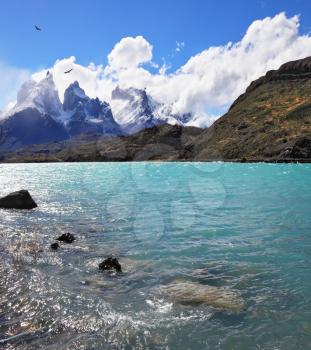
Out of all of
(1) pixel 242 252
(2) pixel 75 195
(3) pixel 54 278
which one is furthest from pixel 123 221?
(2) pixel 75 195

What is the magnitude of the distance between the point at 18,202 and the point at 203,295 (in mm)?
33106

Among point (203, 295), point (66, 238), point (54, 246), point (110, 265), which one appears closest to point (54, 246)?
point (54, 246)

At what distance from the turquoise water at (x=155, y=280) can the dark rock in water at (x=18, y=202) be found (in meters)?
6.38

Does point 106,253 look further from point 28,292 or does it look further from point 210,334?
point 210,334

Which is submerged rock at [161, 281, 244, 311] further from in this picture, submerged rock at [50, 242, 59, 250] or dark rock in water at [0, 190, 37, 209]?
dark rock in water at [0, 190, 37, 209]

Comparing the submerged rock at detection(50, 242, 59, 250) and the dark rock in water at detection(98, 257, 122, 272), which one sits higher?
the dark rock in water at detection(98, 257, 122, 272)

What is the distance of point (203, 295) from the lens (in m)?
17.4

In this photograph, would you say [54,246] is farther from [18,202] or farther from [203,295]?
[18,202]

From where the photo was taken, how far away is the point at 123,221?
36.7m

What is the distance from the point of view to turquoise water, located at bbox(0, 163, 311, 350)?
45.6 feet

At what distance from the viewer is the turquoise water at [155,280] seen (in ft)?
45.6

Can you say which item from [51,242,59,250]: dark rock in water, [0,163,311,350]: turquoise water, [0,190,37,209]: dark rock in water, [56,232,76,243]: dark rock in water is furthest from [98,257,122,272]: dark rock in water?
[0,190,37,209]: dark rock in water

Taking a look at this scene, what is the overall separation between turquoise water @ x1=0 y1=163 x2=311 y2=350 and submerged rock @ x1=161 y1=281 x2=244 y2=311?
0.22 meters

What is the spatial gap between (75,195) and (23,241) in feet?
107
